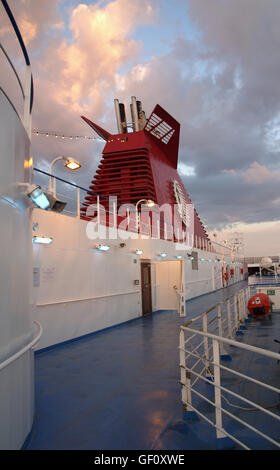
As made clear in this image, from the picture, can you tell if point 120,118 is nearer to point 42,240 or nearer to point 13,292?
point 42,240

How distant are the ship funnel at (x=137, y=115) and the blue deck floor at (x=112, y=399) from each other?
11.3 metres

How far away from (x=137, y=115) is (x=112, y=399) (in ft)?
44.3

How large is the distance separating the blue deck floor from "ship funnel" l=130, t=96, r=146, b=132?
11254mm

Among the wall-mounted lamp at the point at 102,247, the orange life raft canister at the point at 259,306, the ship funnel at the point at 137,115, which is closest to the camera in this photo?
the wall-mounted lamp at the point at 102,247

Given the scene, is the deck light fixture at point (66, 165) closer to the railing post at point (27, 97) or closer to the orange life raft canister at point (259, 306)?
the railing post at point (27, 97)

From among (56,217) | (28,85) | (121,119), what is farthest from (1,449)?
(121,119)

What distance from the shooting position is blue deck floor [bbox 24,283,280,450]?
2.57 meters

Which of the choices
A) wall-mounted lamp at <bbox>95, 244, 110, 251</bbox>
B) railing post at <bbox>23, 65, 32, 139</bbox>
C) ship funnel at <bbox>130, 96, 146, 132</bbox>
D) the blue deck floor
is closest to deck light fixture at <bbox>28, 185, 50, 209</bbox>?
railing post at <bbox>23, 65, 32, 139</bbox>

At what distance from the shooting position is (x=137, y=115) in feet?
48.4

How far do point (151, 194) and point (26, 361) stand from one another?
10.6 m

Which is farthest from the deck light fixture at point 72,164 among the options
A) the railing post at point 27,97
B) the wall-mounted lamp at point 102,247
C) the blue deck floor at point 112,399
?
the blue deck floor at point 112,399

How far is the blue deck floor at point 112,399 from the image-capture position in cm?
257
